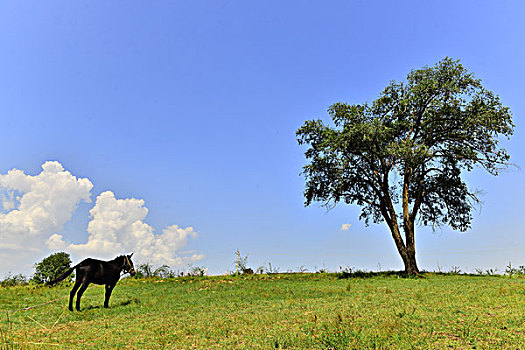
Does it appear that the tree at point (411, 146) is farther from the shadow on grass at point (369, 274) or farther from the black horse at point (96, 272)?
the black horse at point (96, 272)

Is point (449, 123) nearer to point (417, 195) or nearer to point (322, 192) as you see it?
point (417, 195)

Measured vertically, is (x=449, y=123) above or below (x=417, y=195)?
above

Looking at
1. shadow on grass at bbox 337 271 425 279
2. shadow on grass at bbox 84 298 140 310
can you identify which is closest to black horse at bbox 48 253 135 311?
shadow on grass at bbox 84 298 140 310

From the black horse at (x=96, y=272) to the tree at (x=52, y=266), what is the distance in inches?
921

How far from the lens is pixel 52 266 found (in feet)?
118

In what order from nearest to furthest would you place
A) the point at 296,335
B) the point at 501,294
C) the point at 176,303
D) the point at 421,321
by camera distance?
the point at 296,335
the point at 421,321
the point at 501,294
the point at 176,303

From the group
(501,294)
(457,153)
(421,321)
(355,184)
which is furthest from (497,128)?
(421,321)

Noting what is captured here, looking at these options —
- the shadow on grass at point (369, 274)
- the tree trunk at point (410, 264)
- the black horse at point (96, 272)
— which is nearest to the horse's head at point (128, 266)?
the black horse at point (96, 272)

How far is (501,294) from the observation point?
49.5 feet

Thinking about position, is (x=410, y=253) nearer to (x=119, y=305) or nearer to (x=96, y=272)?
(x=119, y=305)

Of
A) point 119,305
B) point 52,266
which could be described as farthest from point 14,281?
point 119,305

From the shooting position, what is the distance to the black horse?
50.4 ft

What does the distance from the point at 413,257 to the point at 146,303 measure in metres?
21.8

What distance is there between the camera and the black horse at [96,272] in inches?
604
